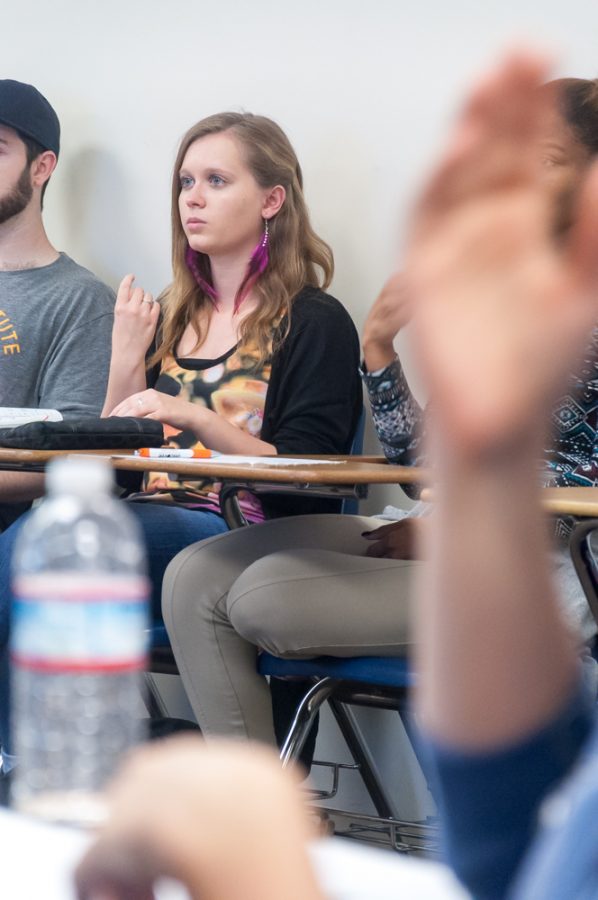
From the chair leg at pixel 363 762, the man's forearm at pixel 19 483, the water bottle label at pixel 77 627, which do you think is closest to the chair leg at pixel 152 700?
the chair leg at pixel 363 762

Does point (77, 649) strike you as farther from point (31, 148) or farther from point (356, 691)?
point (31, 148)

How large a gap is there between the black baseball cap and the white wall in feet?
0.57

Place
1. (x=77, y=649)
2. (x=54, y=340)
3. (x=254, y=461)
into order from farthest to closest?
(x=54, y=340) → (x=254, y=461) → (x=77, y=649)

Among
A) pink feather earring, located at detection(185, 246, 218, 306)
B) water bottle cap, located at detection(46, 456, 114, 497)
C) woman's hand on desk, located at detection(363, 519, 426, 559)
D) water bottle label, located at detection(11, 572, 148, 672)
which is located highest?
water bottle cap, located at detection(46, 456, 114, 497)

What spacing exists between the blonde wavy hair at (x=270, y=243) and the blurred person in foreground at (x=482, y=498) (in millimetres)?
1904

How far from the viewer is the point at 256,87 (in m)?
2.78

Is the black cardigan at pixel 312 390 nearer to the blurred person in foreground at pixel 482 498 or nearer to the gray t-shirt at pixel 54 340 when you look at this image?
the gray t-shirt at pixel 54 340

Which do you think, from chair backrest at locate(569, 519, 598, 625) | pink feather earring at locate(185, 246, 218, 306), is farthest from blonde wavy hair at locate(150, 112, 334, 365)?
chair backrest at locate(569, 519, 598, 625)

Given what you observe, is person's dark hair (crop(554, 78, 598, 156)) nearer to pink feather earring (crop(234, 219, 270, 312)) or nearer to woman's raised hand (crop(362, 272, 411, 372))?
woman's raised hand (crop(362, 272, 411, 372))

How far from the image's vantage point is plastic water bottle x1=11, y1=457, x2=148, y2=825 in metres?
0.66

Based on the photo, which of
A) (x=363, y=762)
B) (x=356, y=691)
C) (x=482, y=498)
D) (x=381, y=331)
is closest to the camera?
(x=482, y=498)

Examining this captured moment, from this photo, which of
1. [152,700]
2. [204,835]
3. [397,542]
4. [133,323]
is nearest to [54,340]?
[133,323]

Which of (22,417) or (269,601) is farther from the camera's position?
(22,417)

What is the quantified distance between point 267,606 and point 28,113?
5.28ft
